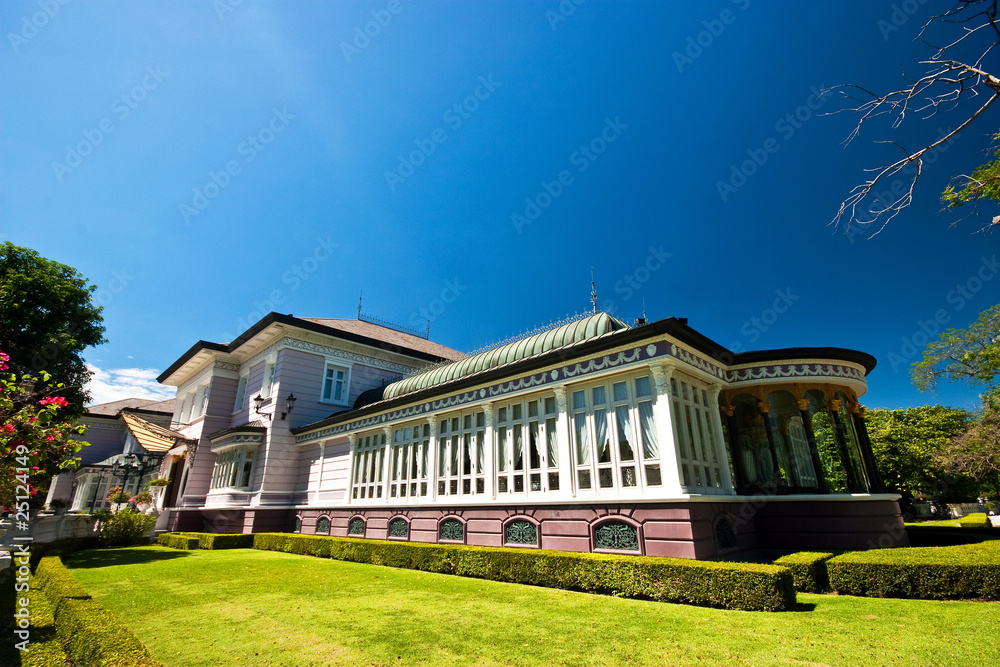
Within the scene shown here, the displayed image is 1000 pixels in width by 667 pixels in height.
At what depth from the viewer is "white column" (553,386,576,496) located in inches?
440

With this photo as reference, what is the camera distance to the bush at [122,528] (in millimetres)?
20141

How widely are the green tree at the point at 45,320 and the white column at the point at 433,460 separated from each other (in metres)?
12.8

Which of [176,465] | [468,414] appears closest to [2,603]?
[468,414]

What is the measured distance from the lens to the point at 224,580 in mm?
10719

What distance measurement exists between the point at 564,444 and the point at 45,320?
65.9 ft

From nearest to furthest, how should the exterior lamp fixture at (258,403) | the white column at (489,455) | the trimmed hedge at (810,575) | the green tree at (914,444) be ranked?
the trimmed hedge at (810,575) < the white column at (489,455) < the exterior lamp fixture at (258,403) < the green tree at (914,444)

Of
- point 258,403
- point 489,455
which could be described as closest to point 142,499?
point 258,403

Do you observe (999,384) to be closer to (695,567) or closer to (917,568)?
(917,568)

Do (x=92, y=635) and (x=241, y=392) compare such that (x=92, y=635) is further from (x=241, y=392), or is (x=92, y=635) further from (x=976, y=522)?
(x=976, y=522)

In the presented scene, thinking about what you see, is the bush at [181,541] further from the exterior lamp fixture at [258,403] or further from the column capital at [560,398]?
the column capital at [560,398]

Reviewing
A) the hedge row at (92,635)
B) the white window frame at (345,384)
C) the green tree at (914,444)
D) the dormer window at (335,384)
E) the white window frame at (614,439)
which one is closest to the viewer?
the hedge row at (92,635)

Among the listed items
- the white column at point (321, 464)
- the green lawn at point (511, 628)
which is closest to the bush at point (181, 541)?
the white column at point (321, 464)

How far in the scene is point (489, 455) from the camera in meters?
13.2

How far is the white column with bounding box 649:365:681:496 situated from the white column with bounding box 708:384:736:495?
2.25 metres
